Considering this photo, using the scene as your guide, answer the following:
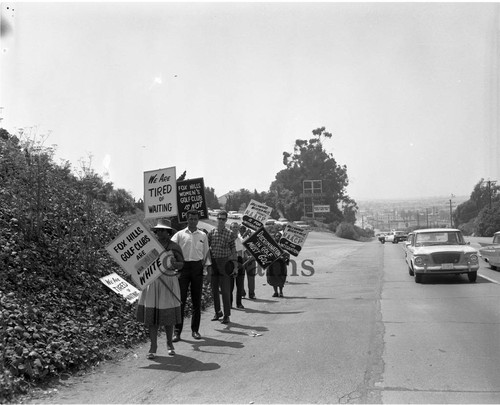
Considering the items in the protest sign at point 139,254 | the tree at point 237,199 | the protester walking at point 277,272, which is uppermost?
the tree at point 237,199

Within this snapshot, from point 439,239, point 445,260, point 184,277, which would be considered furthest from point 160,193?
point 439,239

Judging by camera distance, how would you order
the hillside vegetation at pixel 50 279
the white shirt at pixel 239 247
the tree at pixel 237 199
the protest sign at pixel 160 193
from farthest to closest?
the tree at pixel 237 199 < the white shirt at pixel 239 247 < the protest sign at pixel 160 193 < the hillside vegetation at pixel 50 279

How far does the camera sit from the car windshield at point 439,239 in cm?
1644

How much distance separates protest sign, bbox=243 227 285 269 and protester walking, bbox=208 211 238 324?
127 inches

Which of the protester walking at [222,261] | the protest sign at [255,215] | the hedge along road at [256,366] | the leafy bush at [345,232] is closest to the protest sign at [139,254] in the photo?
the hedge along road at [256,366]

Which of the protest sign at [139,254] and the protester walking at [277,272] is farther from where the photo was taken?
the protester walking at [277,272]

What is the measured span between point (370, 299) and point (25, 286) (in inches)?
313

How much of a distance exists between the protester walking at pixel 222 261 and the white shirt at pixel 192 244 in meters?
1.04

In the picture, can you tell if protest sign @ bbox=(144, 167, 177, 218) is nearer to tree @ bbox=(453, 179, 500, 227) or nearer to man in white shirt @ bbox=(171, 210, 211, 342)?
man in white shirt @ bbox=(171, 210, 211, 342)

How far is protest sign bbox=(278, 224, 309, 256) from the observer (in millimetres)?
16562

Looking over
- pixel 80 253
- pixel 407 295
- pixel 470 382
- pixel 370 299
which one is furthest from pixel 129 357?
pixel 407 295

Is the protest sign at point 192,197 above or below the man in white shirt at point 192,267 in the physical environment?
above

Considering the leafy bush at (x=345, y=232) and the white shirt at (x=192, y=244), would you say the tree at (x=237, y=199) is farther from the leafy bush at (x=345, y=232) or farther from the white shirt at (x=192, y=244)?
the white shirt at (x=192, y=244)

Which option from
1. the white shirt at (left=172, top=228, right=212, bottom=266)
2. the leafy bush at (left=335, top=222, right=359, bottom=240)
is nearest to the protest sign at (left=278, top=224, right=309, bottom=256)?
the white shirt at (left=172, top=228, right=212, bottom=266)
